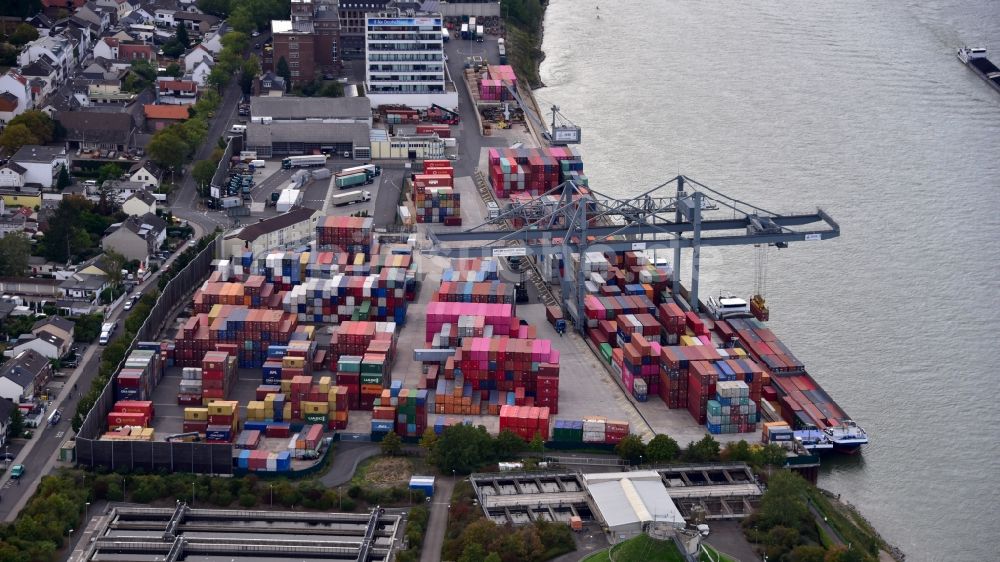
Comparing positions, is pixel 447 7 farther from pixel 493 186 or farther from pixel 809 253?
pixel 809 253

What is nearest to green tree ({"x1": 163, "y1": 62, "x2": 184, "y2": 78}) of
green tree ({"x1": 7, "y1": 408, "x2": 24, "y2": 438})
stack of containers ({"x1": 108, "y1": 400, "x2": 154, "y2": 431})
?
stack of containers ({"x1": 108, "y1": 400, "x2": 154, "y2": 431})

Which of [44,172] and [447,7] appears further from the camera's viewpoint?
[447,7]

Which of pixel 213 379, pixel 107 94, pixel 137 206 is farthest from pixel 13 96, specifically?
pixel 213 379

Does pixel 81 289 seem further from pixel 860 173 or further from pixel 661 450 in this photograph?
pixel 860 173

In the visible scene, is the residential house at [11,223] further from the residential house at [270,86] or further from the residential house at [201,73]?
the residential house at [270,86]

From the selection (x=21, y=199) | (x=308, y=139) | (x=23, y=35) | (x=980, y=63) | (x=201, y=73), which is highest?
(x=23, y=35)

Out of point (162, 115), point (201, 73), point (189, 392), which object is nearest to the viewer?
point (189, 392)

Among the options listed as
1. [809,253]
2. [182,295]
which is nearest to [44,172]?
[182,295]

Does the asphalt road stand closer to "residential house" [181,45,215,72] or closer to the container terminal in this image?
the container terminal
